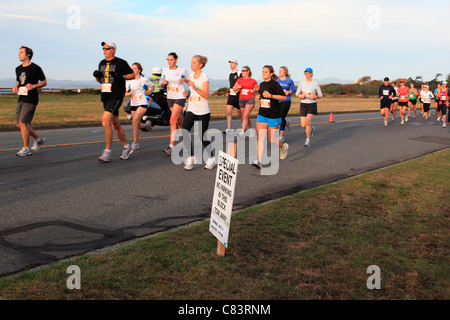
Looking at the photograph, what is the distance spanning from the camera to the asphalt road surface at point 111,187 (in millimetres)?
5062

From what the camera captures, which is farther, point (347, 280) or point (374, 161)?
point (374, 161)

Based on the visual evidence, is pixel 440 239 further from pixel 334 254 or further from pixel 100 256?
pixel 100 256

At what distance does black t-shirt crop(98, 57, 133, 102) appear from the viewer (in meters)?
9.16

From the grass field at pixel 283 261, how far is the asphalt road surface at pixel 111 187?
466 millimetres

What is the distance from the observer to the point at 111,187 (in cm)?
743

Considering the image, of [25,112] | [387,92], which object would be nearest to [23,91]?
[25,112]

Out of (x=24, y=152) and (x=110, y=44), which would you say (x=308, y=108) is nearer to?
(x=110, y=44)

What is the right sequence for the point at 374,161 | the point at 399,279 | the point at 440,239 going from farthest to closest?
the point at 374,161
the point at 440,239
the point at 399,279

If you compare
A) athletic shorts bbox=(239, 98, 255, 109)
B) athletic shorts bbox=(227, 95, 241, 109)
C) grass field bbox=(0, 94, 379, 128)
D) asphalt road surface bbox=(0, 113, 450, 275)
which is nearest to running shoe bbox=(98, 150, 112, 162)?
asphalt road surface bbox=(0, 113, 450, 275)

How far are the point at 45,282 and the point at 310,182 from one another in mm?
5616

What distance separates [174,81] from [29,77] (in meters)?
2.93

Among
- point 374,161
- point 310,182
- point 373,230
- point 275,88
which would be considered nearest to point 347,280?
point 373,230

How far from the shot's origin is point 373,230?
17.3ft

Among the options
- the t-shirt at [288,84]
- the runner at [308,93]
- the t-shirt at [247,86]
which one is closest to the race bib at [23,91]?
the t-shirt at [247,86]
